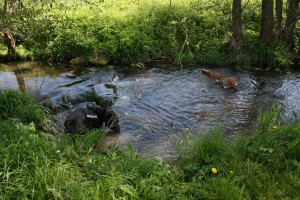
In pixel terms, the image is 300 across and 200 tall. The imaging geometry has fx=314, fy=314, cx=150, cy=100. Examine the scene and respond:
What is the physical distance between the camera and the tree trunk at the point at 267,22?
963 centimetres

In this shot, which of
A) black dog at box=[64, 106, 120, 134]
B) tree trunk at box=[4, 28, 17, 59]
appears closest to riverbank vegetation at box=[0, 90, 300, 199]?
black dog at box=[64, 106, 120, 134]

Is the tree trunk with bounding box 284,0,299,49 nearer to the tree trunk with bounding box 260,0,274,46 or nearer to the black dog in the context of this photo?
the tree trunk with bounding box 260,0,274,46

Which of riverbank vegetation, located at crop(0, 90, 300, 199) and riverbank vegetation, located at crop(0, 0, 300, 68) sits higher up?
riverbank vegetation, located at crop(0, 0, 300, 68)

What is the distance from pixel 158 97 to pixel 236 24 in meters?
4.01

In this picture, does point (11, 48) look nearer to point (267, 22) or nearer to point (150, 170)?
point (150, 170)

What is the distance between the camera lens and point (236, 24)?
9.77 metres

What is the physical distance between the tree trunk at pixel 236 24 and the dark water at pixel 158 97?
38.1 inches

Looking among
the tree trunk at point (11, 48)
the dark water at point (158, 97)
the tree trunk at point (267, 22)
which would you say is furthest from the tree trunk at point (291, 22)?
the tree trunk at point (11, 48)

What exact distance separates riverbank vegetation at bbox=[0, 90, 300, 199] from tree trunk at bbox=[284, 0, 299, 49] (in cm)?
581

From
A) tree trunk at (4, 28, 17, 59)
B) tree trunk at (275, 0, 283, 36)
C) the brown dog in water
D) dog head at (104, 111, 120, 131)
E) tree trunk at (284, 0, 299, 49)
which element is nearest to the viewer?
dog head at (104, 111, 120, 131)

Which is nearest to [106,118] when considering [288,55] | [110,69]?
[110,69]

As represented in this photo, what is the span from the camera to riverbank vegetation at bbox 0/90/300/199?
3.29 m

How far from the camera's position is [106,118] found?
591 cm

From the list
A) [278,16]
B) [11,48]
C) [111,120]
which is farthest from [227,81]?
[11,48]
